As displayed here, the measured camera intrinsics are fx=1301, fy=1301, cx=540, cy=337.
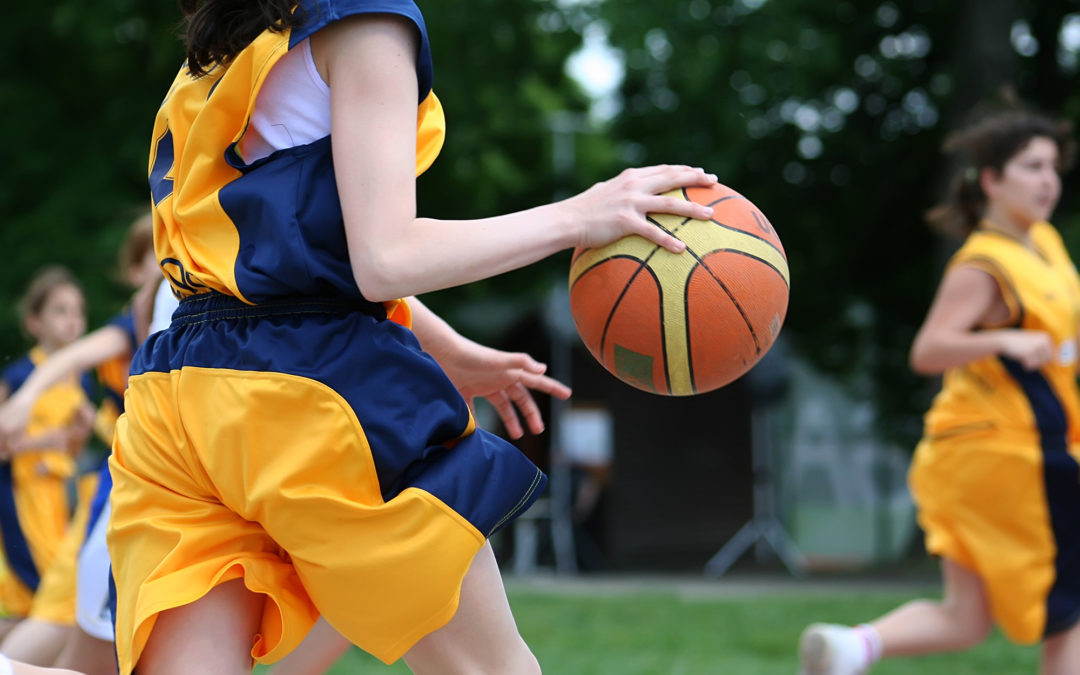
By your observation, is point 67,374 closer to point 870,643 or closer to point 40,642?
point 40,642

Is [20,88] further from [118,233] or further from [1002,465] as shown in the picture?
[1002,465]

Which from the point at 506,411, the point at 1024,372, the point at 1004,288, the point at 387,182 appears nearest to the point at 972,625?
the point at 1024,372

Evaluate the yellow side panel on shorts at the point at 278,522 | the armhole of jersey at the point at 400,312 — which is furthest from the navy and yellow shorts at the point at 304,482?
the armhole of jersey at the point at 400,312

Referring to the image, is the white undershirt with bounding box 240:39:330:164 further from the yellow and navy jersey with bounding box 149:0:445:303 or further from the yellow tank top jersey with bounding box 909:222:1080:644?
the yellow tank top jersey with bounding box 909:222:1080:644

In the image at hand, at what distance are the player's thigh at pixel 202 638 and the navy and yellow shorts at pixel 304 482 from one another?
0.03 metres

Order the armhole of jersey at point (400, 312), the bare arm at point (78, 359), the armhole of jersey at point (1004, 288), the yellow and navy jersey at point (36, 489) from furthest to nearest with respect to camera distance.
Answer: the yellow and navy jersey at point (36, 489) < the armhole of jersey at point (1004, 288) < the bare arm at point (78, 359) < the armhole of jersey at point (400, 312)

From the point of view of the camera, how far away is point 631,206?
7.97ft

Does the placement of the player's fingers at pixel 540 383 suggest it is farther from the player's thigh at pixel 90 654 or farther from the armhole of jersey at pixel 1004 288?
the armhole of jersey at pixel 1004 288

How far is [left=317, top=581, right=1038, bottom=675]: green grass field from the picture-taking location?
22.9 feet

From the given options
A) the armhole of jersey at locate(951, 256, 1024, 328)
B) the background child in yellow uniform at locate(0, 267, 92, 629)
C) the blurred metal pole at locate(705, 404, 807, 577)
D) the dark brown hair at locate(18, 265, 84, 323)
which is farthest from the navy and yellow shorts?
the blurred metal pole at locate(705, 404, 807, 577)

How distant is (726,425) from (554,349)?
126 inches

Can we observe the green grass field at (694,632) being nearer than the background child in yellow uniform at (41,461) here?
No

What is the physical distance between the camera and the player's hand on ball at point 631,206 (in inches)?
95.0

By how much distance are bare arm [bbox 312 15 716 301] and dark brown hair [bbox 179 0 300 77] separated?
0.48ft
